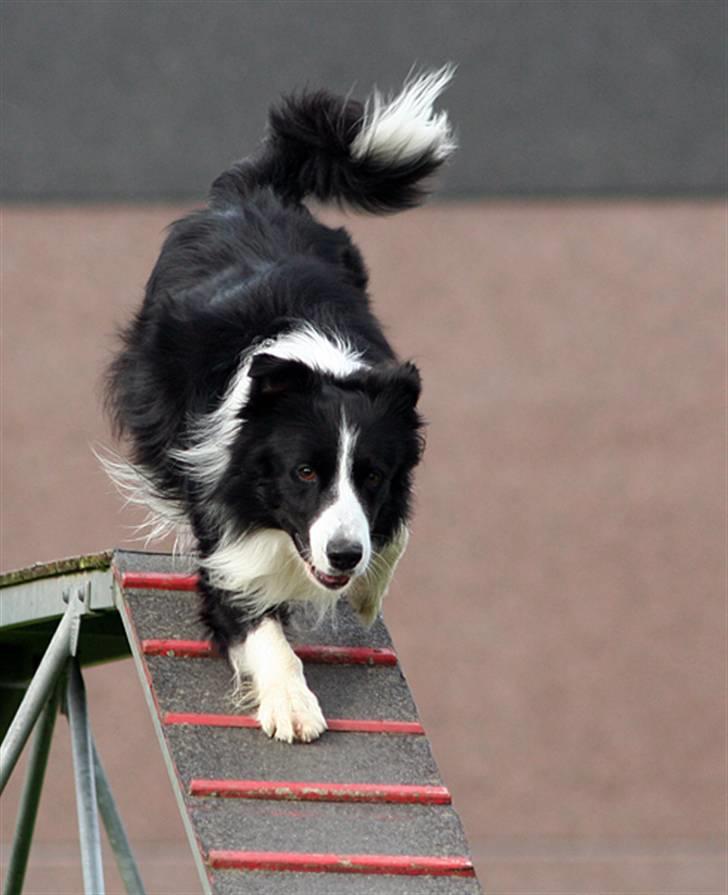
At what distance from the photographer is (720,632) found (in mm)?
13242

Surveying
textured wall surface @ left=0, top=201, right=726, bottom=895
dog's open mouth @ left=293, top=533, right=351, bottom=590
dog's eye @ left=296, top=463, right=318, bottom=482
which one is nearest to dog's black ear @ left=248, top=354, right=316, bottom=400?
dog's eye @ left=296, top=463, right=318, bottom=482

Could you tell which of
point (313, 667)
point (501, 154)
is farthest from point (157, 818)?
point (313, 667)

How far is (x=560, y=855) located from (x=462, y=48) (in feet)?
19.5

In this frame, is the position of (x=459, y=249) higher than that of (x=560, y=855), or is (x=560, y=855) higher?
(x=459, y=249)

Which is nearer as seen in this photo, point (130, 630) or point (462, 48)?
point (130, 630)

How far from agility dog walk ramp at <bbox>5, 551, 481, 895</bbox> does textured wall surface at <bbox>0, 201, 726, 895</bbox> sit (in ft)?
23.3

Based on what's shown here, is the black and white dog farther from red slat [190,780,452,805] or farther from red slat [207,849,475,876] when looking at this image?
red slat [207,849,475,876]

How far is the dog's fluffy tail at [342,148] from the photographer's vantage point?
22.1ft

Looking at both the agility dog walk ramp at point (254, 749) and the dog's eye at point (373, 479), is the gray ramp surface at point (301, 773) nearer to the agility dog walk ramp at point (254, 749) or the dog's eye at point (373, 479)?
the agility dog walk ramp at point (254, 749)

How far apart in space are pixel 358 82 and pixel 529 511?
3.39m

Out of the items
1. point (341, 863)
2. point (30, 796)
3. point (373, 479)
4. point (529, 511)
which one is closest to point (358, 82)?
point (529, 511)

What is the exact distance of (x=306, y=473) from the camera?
5074mm

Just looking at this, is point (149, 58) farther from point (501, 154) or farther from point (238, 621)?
point (238, 621)

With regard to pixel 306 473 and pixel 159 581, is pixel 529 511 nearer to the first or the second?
pixel 159 581
